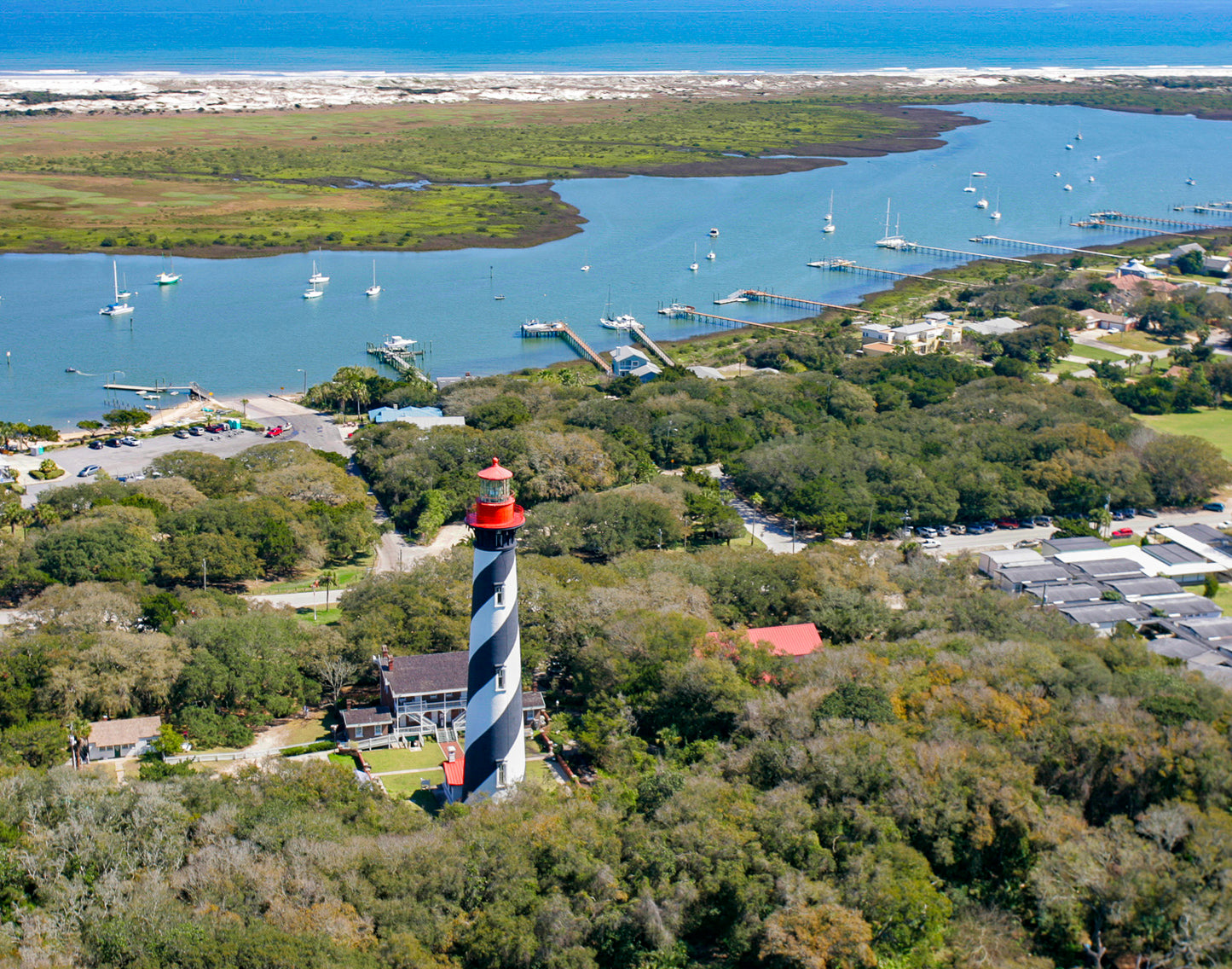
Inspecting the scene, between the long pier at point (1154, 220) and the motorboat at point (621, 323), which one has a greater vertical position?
the long pier at point (1154, 220)

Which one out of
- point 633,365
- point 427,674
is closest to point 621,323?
point 633,365

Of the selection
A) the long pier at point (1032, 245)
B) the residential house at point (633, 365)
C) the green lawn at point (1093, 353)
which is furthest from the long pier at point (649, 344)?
the long pier at point (1032, 245)

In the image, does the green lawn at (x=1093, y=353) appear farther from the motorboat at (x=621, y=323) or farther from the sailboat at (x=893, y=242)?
the sailboat at (x=893, y=242)

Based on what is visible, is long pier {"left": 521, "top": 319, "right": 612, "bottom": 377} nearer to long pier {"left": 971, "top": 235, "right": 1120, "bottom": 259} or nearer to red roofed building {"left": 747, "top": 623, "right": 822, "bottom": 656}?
red roofed building {"left": 747, "top": 623, "right": 822, "bottom": 656}

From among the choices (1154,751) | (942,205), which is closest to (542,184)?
(942,205)

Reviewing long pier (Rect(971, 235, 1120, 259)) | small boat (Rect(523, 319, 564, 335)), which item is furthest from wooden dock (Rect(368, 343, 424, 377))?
long pier (Rect(971, 235, 1120, 259))

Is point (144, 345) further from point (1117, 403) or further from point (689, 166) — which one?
point (689, 166)
